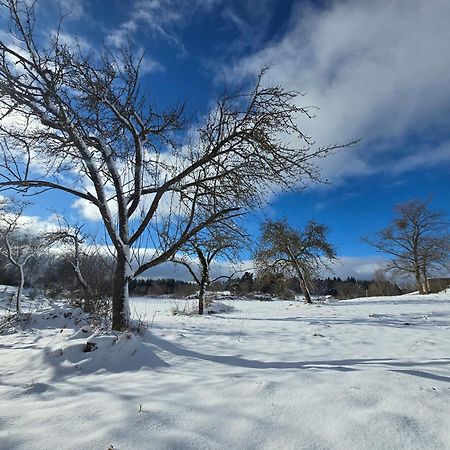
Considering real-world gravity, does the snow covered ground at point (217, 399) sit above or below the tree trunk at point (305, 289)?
below

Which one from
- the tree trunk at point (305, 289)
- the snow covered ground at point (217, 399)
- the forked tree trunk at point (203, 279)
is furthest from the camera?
the tree trunk at point (305, 289)

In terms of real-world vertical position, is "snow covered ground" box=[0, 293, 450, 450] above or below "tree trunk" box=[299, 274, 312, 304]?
below

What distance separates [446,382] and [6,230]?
16.5m

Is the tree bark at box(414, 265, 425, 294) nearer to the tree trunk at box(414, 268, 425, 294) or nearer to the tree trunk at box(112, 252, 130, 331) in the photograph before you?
the tree trunk at box(414, 268, 425, 294)

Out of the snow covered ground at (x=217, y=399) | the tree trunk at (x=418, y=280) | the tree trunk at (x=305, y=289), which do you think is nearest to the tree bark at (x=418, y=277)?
the tree trunk at (x=418, y=280)

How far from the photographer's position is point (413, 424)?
2059 millimetres

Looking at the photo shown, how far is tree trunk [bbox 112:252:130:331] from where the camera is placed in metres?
5.73

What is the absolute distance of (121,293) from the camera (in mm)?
5770

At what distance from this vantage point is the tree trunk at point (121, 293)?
5.73m

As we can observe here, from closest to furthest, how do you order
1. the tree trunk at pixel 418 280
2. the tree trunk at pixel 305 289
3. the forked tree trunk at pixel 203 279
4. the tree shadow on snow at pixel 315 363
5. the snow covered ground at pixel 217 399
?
1. the snow covered ground at pixel 217 399
2. the tree shadow on snow at pixel 315 363
3. the forked tree trunk at pixel 203 279
4. the tree trunk at pixel 305 289
5. the tree trunk at pixel 418 280

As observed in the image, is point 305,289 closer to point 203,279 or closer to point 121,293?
point 203,279

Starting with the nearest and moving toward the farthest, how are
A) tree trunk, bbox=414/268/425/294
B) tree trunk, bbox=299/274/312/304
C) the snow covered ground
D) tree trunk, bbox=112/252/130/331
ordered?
the snow covered ground
tree trunk, bbox=112/252/130/331
tree trunk, bbox=299/274/312/304
tree trunk, bbox=414/268/425/294

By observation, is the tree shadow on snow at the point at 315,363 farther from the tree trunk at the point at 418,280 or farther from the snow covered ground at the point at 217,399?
the tree trunk at the point at 418,280

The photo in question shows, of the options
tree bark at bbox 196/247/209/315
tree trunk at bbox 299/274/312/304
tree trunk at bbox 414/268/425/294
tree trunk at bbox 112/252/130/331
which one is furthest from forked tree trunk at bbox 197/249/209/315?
tree trunk at bbox 414/268/425/294
